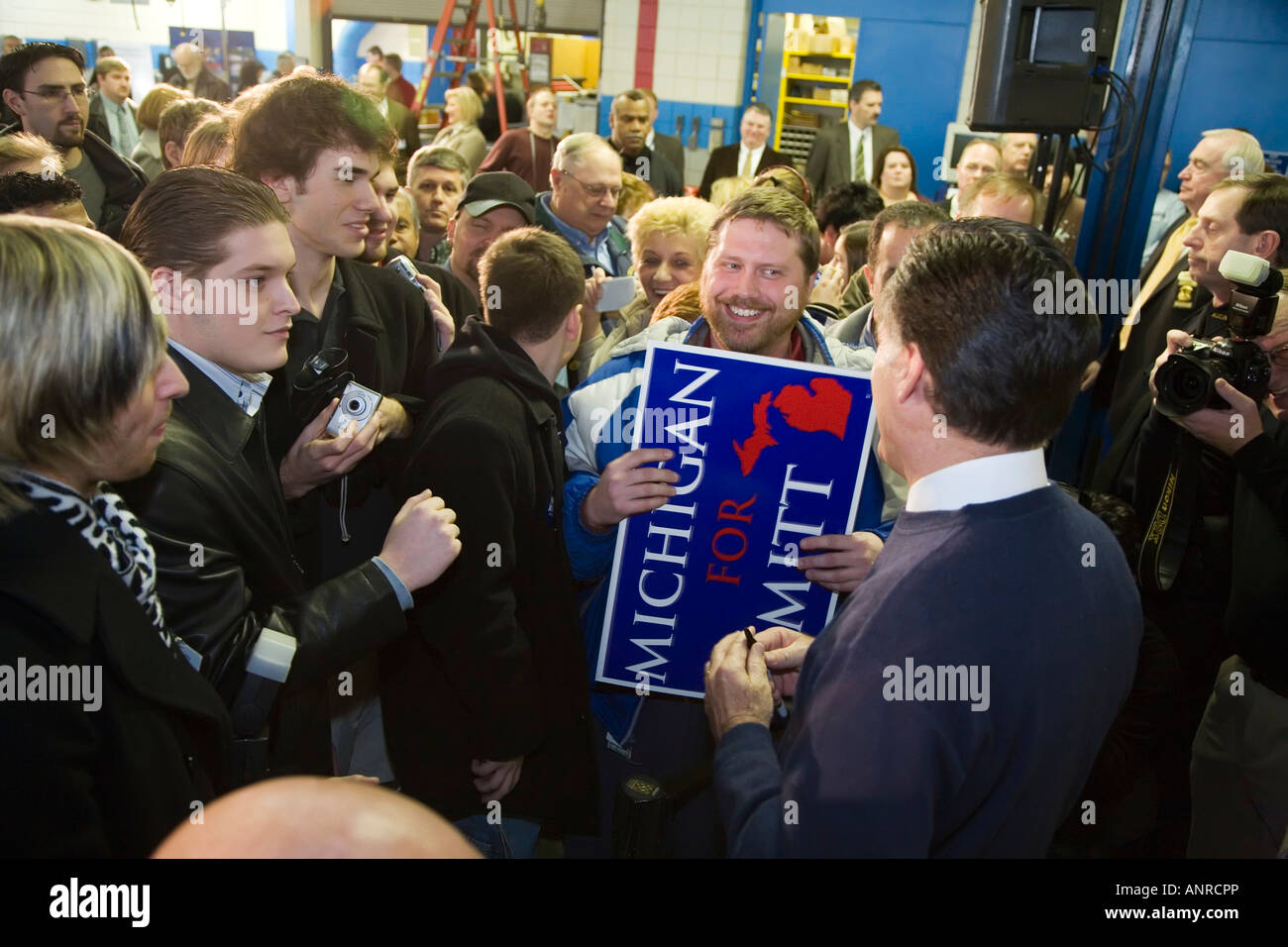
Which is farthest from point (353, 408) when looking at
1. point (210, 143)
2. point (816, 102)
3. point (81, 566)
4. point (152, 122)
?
point (816, 102)

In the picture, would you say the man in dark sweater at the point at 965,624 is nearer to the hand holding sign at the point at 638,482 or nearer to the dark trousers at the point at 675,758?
the hand holding sign at the point at 638,482

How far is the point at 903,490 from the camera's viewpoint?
2084mm

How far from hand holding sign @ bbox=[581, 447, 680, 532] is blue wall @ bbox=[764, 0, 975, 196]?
8.43m

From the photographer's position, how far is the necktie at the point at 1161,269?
3.85m

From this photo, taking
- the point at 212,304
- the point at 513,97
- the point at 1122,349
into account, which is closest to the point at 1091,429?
the point at 1122,349

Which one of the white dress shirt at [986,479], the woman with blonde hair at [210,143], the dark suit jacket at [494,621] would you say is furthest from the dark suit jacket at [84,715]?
the woman with blonde hair at [210,143]

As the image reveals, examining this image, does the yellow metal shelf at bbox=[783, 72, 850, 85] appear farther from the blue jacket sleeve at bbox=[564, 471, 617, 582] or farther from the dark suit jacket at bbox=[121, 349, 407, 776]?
the dark suit jacket at bbox=[121, 349, 407, 776]

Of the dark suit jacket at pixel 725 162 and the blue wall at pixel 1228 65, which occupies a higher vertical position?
the blue wall at pixel 1228 65

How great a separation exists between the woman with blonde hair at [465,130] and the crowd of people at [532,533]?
316 cm

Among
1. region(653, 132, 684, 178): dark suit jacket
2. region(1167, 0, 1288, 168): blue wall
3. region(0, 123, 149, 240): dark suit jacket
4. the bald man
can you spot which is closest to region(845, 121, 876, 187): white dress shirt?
region(653, 132, 684, 178): dark suit jacket
